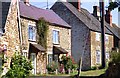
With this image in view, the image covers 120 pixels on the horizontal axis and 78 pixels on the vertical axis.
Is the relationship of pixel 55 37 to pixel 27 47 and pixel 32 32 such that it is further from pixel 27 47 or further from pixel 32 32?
pixel 27 47

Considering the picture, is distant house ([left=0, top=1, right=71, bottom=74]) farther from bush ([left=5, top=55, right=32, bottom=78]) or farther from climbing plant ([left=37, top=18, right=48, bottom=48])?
bush ([left=5, top=55, right=32, bottom=78])

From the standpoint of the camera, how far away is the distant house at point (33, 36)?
95.9 ft

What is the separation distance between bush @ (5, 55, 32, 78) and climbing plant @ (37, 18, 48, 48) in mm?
9176

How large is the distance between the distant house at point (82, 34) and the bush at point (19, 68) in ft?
73.6

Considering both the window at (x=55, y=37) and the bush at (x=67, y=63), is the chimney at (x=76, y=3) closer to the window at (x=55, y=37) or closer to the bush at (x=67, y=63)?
the window at (x=55, y=37)

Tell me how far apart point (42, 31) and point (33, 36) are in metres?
1.62

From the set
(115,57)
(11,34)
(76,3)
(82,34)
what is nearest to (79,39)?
(82,34)

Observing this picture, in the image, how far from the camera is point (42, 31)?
3756 cm

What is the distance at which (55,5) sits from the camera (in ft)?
176

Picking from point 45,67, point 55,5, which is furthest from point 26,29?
point 55,5

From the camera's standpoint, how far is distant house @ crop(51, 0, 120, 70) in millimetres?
49719

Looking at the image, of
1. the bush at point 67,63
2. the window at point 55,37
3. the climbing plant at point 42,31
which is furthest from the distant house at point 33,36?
the bush at point 67,63

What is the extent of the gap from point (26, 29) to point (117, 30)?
32.7m

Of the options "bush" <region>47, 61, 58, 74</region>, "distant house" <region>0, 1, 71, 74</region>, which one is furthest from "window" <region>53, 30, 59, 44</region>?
"bush" <region>47, 61, 58, 74</region>
